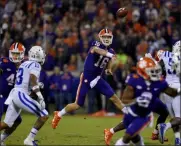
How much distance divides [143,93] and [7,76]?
2.69m

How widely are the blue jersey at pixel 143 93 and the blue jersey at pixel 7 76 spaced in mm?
2428

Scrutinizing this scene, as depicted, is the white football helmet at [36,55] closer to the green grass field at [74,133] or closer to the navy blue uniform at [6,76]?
the navy blue uniform at [6,76]

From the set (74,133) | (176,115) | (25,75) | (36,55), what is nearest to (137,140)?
(176,115)

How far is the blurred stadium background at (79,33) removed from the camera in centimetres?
1418

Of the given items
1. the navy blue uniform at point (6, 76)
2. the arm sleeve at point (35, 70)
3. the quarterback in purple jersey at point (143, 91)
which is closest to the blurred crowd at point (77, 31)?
the navy blue uniform at point (6, 76)

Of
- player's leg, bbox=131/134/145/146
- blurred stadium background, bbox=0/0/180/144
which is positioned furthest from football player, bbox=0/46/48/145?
blurred stadium background, bbox=0/0/180/144

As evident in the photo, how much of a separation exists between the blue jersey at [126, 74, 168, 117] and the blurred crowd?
684 cm

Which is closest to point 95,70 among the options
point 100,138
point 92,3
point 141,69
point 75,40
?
point 100,138

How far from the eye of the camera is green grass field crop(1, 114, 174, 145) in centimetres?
858

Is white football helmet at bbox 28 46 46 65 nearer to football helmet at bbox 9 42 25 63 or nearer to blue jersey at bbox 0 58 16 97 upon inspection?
football helmet at bbox 9 42 25 63

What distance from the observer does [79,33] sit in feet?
50.8

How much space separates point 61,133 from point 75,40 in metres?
5.43

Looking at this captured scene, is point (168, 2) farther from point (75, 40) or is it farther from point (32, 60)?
point (32, 60)

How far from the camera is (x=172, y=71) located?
8477mm
